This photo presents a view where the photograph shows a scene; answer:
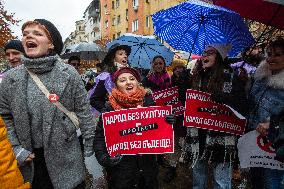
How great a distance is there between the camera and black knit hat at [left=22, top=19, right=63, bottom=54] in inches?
123

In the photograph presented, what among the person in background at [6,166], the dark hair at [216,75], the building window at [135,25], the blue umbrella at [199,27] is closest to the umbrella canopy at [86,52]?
the blue umbrella at [199,27]

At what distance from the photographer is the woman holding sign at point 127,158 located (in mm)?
3469

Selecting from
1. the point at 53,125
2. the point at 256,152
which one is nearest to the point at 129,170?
the point at 53,125

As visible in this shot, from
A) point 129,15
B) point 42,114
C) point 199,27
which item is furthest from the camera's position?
point 129,15

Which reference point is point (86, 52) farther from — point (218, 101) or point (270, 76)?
point (270, 76)

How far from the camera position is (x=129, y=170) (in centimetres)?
350

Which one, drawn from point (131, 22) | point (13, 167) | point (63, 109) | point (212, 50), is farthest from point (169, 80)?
point (131, 22)

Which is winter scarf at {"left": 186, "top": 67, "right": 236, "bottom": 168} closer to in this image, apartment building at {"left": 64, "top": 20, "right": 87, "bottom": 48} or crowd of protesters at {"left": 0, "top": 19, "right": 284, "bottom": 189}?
crowd of protesters at {"left": 0, "top": 19, "right": 284, "bottom": 189}

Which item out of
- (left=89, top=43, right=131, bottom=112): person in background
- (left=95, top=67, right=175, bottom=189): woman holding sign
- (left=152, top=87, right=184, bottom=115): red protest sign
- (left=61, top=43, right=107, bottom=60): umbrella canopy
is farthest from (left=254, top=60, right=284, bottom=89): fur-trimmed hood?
(left=61, top=43, right=107, bottom=60): umbrella canopy

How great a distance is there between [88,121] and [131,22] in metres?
50.4

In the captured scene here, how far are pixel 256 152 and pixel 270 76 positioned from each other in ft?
2.66

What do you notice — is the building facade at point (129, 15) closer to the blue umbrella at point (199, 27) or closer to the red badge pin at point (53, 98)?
the blue umbrella at point (199, 27)

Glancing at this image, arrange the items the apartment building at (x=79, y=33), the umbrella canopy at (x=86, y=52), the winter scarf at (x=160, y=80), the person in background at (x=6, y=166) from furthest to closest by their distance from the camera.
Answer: the apartment building at (x=79, y=33) → the umbrella canopy at (x=86, y=52) → the winter scarf at (x=160, y=80) → the person in background at (x=6, y=166)

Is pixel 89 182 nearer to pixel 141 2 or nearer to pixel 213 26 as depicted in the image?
pixel 213 26
